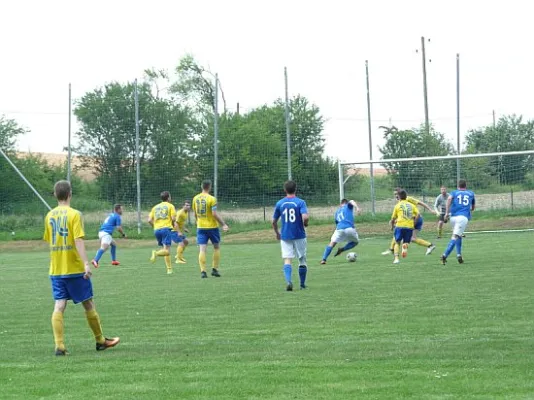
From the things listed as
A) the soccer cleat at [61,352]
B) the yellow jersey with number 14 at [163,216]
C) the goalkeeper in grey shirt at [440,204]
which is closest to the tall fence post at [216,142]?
the goalkeeper in grey shirt at [440,204]

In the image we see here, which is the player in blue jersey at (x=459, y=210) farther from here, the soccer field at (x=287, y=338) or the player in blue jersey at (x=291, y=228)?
the player in blue jersey at (x=291, y=228)

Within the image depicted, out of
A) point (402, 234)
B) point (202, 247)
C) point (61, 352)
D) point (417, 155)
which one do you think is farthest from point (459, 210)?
point (417, 155)

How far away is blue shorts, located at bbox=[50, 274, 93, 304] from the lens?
34.4ft

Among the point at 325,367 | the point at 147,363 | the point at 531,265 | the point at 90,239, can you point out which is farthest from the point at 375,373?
the point at 90,239

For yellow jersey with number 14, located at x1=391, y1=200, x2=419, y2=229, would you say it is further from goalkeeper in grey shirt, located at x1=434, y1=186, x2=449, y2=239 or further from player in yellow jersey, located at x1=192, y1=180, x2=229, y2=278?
goalkeeper in grey shirt, located at x1=434, y1=186, x2=449, y2=239

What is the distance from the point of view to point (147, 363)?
947 cm

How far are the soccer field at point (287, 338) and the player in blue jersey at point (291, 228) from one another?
52cm

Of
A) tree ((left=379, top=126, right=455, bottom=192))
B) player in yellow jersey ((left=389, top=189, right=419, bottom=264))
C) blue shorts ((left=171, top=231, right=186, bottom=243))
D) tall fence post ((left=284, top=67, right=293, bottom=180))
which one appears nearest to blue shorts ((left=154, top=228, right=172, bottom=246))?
blue shorts ((left=171, top=231, right=186, bottom=243))

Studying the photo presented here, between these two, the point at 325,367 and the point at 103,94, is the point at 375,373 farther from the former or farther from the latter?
the point at 103,94

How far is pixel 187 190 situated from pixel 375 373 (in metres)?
34.8

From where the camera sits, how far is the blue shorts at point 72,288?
413 inches

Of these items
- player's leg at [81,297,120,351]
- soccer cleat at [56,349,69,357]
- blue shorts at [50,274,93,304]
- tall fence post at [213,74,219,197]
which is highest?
tall fence post at [213,74,219,197]

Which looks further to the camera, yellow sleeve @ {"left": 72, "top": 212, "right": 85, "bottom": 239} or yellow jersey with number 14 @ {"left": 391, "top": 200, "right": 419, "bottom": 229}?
yellow jersey with number 14 @ {"left": 391, "top": 200, "right": 419, "bottom": 229}

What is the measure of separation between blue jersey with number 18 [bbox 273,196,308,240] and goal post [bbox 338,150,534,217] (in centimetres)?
2260
